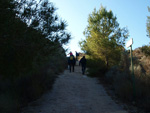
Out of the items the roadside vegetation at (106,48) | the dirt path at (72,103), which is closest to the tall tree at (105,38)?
the roadside vegetation at (106,48)

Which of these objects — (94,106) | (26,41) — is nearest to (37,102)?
(94,106)

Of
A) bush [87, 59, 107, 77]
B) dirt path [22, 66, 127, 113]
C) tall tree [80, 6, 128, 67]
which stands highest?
tall tree [80, 6, 128, 67]

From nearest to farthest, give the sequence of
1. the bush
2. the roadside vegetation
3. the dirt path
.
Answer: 1. the dirt path
2. the roadside vegetation
3. the bush

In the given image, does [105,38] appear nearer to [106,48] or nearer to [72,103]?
[106,48]

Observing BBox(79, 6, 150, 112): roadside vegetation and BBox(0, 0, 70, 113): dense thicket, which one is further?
BBox(79, 6, 150, 112): roadside vegetation

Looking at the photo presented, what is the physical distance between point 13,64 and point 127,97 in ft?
17.0

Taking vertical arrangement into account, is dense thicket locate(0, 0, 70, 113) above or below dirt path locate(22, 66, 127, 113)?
above

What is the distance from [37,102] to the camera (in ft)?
27.1

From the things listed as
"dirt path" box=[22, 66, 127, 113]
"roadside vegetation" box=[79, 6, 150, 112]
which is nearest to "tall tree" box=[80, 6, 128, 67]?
"roadside vegetation" box=[79, 6, 150, 112]

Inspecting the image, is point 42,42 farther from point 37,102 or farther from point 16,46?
point 37,102

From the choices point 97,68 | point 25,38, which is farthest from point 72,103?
point 97,68

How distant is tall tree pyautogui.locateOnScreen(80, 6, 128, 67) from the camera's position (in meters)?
16.6

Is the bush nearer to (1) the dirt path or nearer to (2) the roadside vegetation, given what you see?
(2) the roadside vegetation

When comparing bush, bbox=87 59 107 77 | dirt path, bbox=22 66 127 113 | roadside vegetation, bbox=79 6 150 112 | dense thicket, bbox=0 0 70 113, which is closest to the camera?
dense thicket, bbox=0 0 70 113
